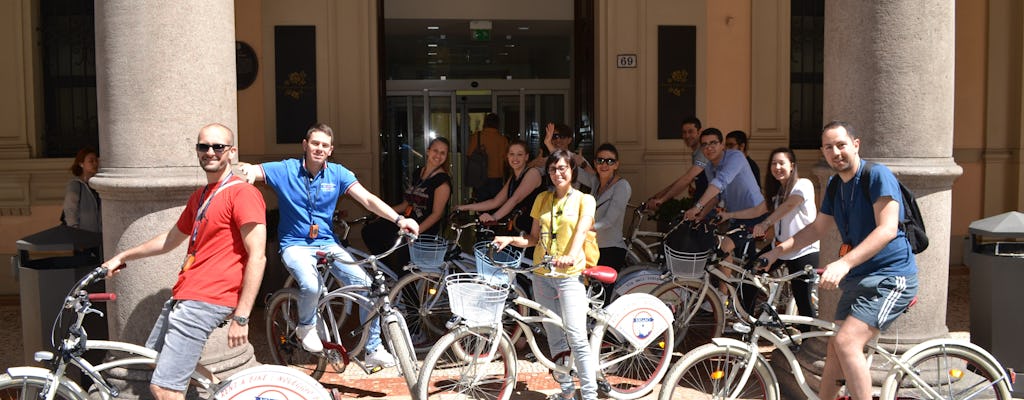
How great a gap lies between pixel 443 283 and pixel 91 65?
5519 millimetres

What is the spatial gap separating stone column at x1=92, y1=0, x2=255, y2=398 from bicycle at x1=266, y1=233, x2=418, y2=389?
74cm

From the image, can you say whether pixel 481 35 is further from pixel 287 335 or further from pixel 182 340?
pixel 182 340

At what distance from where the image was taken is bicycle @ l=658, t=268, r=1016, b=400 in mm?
4387

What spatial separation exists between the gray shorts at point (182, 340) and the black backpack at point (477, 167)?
232 inches

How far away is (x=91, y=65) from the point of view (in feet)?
31.9

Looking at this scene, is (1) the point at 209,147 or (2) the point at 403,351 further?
(2) the point at 403,351

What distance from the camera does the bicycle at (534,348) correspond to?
189 inches

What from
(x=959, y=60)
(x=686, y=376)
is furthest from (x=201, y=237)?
(x=959, y=60)

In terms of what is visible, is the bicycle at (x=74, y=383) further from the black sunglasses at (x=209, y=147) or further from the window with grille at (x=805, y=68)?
the window with grille at (x=805, y=68)

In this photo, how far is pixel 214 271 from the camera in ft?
12.8

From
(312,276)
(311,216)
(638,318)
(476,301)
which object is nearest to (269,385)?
(476,301)

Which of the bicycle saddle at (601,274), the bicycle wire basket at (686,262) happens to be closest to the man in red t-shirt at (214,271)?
the bicycle saddle at (601,274)

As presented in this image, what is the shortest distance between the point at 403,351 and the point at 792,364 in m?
1.92

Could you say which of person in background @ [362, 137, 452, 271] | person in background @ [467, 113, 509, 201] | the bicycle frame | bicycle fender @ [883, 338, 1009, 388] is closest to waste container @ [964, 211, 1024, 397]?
bicycle fender @ [883, 338, 1009, 388]
